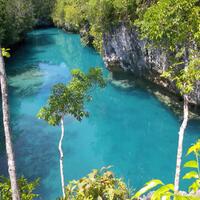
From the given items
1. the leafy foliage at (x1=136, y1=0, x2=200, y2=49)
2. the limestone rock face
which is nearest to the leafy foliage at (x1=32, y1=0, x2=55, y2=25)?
the limestone rock face

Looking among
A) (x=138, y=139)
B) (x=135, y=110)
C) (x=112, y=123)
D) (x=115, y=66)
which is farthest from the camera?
(x=115, y=66)

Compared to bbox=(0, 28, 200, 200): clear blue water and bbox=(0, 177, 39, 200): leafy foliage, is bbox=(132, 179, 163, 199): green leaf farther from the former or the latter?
bbox=(0, 28, 200, 200): clear blue water

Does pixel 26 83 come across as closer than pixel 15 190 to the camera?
No

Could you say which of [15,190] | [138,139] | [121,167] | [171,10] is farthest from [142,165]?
[15,190]

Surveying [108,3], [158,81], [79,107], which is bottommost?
[158,81]

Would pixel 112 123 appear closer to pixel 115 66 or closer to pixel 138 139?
pixel 138 139

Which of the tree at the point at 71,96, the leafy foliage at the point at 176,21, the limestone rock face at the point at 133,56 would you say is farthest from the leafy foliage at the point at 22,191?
the limestone rock face at the point at 133,56

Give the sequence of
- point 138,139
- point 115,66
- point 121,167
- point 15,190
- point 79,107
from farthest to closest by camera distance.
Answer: point 115,66 < point 138,139 < point 121,167 < point 79,107 < point 15,190
